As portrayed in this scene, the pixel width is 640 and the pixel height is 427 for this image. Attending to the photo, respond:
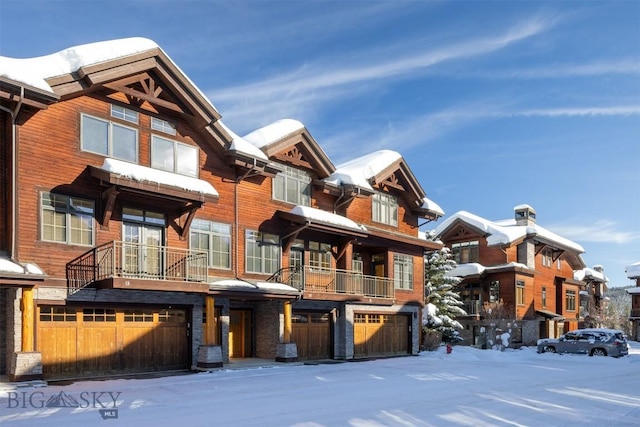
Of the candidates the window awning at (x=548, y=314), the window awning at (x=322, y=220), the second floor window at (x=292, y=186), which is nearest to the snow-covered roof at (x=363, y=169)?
the second floor window at (x=292, y=186)

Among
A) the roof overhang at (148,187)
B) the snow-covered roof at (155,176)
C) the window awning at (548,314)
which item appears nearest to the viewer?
the roof overhang at (148,187)

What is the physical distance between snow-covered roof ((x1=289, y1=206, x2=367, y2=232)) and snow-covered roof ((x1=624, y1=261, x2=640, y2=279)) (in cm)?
4488

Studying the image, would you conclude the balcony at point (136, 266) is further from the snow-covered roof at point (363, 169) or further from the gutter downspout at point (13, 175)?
the snow-covered roof at point (363, 169)

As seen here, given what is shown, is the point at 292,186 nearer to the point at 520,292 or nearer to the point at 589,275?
the point at 520,292

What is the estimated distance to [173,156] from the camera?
21.1 meters

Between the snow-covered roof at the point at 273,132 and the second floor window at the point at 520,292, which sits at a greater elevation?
the snow-covered roof at the point at 273,132

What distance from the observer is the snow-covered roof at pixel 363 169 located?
27.2 meters

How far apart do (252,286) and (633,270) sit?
51922mm

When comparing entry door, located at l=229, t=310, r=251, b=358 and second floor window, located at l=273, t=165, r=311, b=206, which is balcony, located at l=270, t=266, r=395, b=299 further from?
second floor window, located at l=273, t=165, r=311, b=206

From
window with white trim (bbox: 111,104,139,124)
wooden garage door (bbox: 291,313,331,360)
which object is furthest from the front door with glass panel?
wooden garage door (bbox: 291,313,331,360)

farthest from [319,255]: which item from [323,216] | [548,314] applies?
[548,314]

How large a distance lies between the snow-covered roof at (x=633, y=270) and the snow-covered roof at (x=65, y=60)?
2203 inches

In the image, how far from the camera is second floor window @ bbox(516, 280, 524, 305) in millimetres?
41188

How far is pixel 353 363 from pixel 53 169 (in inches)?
557
